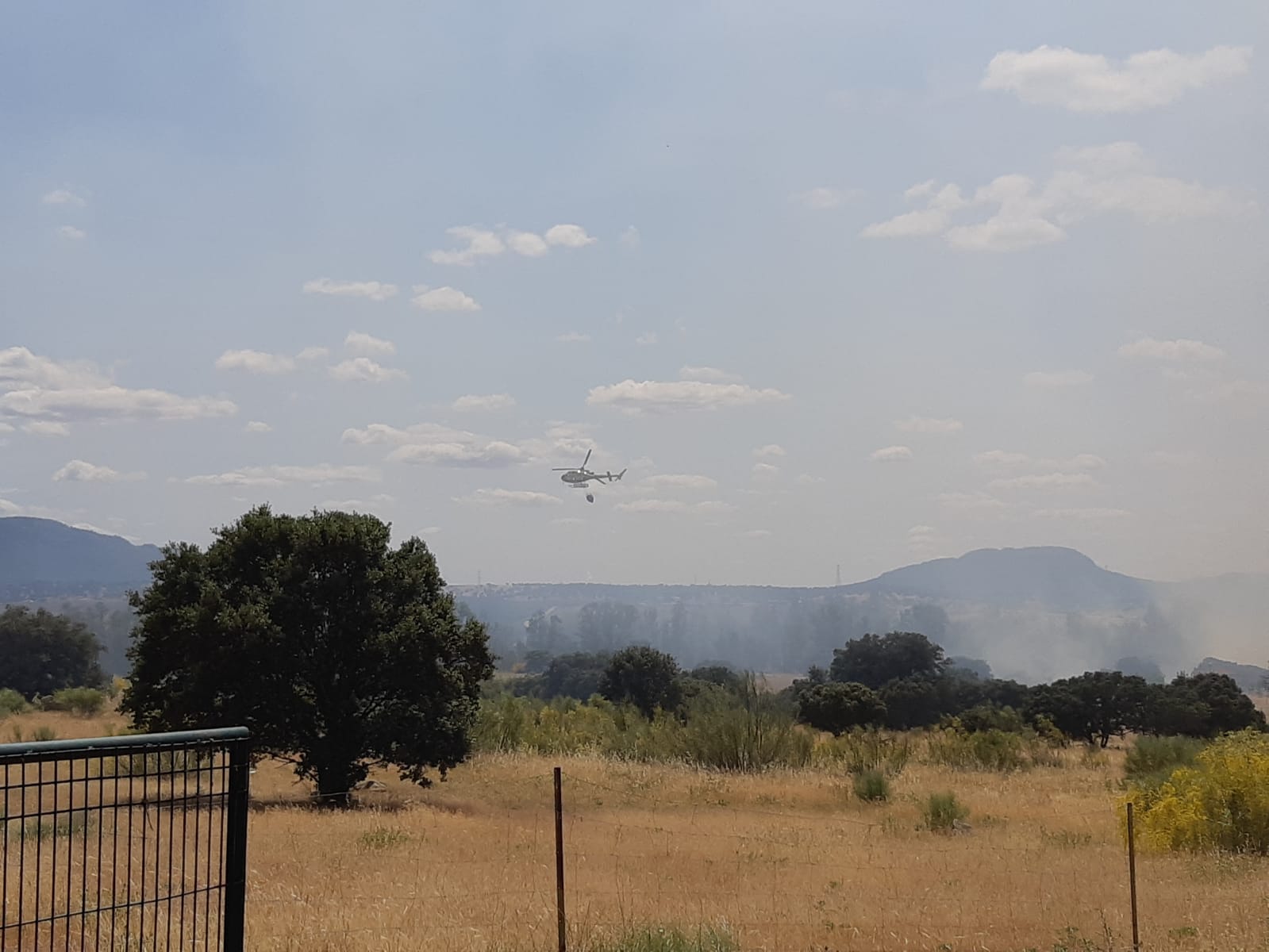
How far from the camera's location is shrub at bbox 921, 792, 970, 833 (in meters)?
20.3

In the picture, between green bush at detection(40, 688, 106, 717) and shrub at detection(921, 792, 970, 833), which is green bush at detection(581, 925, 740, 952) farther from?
green bush at detection(40, 688, 106, 717)

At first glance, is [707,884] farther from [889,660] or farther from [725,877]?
[889,660]

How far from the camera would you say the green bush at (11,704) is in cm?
4253

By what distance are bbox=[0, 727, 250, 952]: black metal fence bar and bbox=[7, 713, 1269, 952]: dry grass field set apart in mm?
943

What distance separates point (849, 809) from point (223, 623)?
12407 millimetres

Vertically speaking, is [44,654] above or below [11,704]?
above

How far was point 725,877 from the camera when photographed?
1377 centimetres

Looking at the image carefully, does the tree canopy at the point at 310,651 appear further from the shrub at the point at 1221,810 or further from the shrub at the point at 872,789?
the shrub at the point at 1221,810

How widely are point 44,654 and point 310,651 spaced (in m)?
51.2

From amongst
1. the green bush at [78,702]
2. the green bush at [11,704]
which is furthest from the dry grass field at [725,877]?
the green bush at [78,702]

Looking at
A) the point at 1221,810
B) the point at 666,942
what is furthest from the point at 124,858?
the point at 1221,810

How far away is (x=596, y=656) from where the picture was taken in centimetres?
13375

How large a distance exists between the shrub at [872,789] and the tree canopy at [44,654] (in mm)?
51784

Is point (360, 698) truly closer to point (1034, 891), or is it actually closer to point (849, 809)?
point (849, 809)
